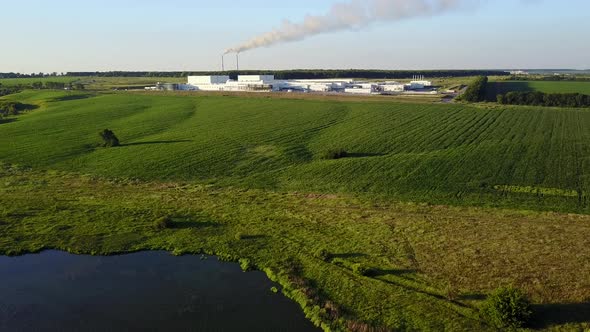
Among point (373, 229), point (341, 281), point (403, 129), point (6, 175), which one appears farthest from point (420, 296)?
point (403, 129)

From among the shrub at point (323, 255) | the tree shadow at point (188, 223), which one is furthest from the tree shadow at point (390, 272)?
the tree shadow at point (188, 223)

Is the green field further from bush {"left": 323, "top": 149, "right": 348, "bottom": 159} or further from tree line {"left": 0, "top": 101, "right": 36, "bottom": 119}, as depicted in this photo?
tree line {"left": 0, "top": 101, "right": 36, "bottom": 119}

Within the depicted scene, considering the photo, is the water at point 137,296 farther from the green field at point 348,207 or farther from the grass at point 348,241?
the green field at point 348,207

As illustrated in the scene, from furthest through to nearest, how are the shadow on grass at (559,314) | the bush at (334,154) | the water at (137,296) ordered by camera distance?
1. the bush at (334,154)
2. the water at (137,296)
3. the shadow on grass at (559,314)

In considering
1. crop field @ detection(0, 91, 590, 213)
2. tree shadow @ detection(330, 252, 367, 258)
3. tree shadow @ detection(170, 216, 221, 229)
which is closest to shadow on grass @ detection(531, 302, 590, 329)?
tree shadow @ detection(330, 252, 367, 258)

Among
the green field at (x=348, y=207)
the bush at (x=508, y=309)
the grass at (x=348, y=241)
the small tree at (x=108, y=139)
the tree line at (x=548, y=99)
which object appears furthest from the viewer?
the tree line at (x=548, y=99)

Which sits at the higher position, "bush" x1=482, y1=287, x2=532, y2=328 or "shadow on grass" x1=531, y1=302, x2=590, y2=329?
"bush" x1=482, y1=287, x2=532, y2=328

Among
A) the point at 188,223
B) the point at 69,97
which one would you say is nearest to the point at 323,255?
the point at 188,223

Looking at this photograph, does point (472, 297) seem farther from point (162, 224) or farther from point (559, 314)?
point (162, 224)
